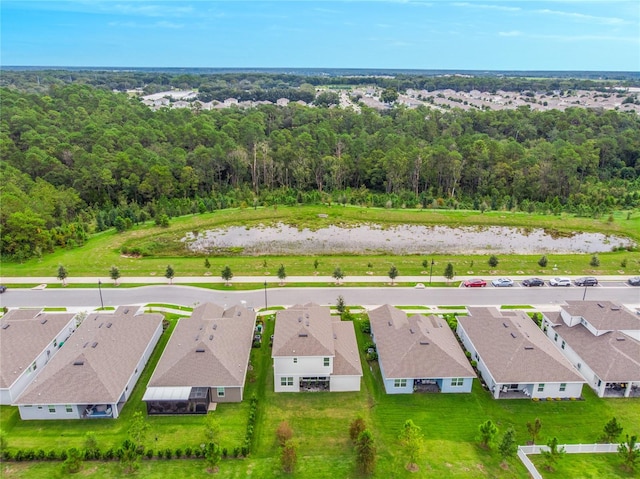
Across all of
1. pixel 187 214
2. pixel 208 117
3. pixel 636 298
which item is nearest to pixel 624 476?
pixel 636 298

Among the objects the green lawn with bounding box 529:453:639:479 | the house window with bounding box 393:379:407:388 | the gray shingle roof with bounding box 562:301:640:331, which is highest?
the gray shingle roof with bounding box 562:301:640:331

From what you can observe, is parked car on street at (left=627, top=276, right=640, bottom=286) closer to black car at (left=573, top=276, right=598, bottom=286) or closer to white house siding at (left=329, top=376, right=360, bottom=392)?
black car at (left=573, top=276, right=598, bottom=286)

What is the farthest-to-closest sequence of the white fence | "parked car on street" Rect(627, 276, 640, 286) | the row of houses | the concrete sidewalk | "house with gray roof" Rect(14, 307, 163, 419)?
"parked car on street" Rect(627, 276, 640, 286) < the concrete sidewalk < the row of houses < "house with gray roof" Rect(14, 307, 163, 419) < the white fence

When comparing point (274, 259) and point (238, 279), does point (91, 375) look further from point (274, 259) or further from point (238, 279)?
point (274, 259)

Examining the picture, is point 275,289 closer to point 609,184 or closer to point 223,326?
point 223,326

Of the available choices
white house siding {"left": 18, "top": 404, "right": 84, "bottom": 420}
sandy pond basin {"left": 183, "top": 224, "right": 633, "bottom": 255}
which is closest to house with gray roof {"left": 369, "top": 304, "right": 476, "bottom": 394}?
white house siding {"left": 18, "top": 404, "right": 84, "bottom": 420}

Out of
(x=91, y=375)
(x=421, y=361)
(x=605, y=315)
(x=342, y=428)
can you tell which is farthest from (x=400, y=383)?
(x=91, y=375)
